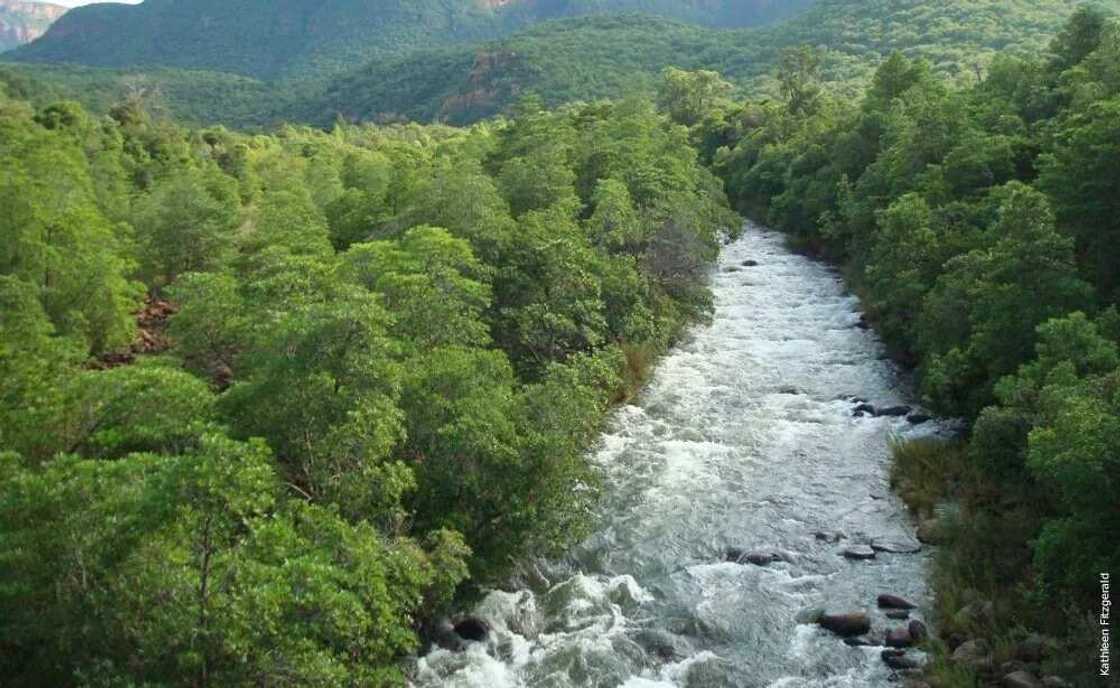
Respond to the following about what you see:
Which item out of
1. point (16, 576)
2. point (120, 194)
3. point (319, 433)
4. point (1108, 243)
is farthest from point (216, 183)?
point (1108, 243)

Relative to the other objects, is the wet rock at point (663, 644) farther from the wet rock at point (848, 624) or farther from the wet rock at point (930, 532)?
the wet rock at point (930, 532)

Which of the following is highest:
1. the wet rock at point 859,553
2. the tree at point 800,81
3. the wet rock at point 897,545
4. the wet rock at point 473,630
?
the tree at point 800,81

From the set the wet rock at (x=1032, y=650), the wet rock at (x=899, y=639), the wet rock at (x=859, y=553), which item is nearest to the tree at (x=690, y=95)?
the wet rock at (x=859, y=553)

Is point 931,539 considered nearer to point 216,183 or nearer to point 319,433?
point 319,433

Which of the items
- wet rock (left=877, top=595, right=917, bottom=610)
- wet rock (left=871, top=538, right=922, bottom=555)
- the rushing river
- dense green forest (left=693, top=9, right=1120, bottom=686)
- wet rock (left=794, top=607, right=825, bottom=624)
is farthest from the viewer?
wet rock (left=871, top=538, right=922, bottom=555)

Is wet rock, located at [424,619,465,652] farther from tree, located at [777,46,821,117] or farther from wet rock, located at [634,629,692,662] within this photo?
tree, located at [777,46,821,117]

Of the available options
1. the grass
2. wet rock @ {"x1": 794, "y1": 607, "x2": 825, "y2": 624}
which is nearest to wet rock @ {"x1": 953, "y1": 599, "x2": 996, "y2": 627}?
the grass

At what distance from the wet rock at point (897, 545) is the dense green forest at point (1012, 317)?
785 mm

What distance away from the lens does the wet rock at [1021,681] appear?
55.8 ft

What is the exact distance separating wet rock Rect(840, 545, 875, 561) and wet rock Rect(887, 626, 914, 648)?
11.9 ft

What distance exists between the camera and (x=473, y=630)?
800 inches

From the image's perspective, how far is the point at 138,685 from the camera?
503 inches

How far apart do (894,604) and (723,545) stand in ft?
16.3

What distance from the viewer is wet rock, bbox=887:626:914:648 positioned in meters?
19.5
